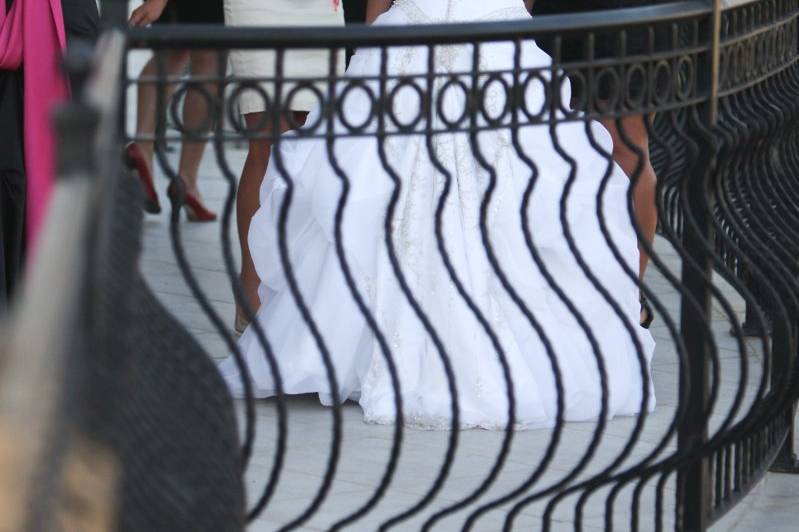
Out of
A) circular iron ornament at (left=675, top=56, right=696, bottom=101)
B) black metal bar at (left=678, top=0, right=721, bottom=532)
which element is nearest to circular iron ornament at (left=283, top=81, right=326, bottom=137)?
circular iron ornament at (left=675, top=56, right=696, bottom=101)

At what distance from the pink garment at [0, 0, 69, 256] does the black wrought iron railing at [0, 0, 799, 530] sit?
0.62m

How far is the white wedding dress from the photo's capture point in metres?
4.69

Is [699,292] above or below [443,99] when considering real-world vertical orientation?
below

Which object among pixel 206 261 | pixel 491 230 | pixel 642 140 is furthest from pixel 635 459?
pixel 206 261

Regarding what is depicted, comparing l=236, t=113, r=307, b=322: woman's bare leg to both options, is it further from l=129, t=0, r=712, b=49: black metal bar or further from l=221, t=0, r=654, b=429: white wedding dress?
l=129, t=0, r=712, b=49: black metal bar

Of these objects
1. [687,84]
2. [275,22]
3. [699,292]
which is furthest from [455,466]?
[275,22]

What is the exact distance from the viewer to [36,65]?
459cm

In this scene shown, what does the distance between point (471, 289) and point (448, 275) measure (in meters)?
0.08

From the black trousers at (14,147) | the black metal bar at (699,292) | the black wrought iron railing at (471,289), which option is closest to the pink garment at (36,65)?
the black trousers at (14,147)

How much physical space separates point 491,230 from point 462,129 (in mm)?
2110

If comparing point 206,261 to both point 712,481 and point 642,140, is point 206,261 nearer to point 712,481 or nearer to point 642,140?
point 642,140

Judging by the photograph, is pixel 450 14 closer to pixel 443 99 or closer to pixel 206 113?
pixel 443 99

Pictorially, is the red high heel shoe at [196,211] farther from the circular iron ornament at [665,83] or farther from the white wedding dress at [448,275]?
the circular iron ornament at [665,83]

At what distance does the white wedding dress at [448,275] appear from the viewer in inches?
185
